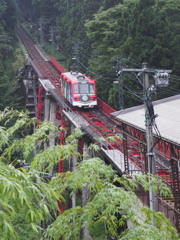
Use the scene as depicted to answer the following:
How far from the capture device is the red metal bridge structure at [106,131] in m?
9.45

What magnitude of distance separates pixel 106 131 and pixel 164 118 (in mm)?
9487

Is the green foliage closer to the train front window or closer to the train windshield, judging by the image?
the train windshield

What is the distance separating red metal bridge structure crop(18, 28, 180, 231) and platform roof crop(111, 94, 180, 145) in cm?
23

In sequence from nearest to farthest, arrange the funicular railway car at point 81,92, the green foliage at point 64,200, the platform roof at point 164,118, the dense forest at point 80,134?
1. the green foliage at point 64,200
2. the dense forest at point 80,134
3. the platform roof at point 164,118
4. the funicular railway car at point 81,92

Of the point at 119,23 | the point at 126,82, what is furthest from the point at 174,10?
the point at 126,82

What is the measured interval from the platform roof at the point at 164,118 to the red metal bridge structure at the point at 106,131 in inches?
9.2

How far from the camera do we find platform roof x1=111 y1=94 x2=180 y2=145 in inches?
339

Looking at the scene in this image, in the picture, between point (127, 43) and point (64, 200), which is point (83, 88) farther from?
point (64, 200)

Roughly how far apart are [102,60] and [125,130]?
19321 mm

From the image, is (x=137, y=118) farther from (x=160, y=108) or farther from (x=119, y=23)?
(x=119, y=23)

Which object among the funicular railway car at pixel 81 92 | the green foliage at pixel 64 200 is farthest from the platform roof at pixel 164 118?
the funicular railway car at pixel 81 92

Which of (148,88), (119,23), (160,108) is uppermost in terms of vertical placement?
(119,23)

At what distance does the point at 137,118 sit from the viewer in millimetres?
11289

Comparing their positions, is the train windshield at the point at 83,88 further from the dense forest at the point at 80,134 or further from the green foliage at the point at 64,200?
the green foliage at the point at 64,200
